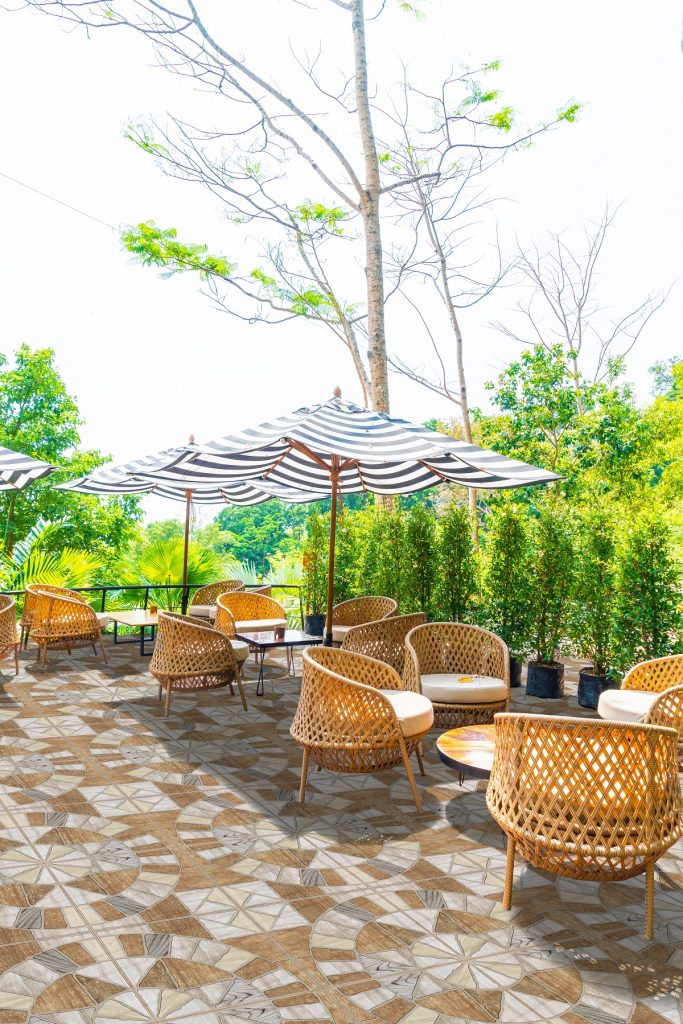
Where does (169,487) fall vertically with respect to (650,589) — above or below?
above

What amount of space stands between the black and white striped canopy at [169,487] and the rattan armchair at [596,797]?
4547mm

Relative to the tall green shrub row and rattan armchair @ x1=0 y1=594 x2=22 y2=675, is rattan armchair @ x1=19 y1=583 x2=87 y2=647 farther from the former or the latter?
the tall green shrub row

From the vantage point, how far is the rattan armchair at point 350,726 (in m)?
4.07

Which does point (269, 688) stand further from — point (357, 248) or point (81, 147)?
point (81, 147)

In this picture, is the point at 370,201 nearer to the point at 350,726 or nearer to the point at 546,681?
the point at 546,681

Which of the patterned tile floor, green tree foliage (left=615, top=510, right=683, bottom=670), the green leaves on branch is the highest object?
the green leaves on branch

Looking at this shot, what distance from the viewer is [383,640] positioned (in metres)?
6.13

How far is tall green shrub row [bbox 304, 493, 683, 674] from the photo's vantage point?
646 cm

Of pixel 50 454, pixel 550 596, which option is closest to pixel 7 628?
pixel 550 596

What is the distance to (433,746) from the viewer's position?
213 inches

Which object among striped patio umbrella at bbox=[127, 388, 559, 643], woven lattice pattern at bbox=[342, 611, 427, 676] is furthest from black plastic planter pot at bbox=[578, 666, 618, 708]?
striped patio umbrella at bbox=[127, 388, 559, 643]

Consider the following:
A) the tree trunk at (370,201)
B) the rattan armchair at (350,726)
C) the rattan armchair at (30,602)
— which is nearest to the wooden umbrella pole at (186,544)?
the rattan armchair at (30,602)

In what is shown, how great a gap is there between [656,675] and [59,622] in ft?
18.6

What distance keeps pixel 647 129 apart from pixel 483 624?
2336 cm
